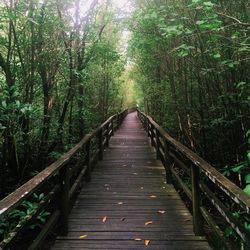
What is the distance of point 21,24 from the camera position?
6094 millimetres

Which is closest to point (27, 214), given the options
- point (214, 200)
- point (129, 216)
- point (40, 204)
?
point (40, 204)

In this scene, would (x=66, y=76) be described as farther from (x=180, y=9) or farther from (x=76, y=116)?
→ (x=180, y=9)

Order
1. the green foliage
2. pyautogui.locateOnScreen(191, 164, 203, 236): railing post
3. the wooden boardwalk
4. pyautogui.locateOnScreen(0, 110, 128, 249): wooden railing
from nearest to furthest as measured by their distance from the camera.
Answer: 1. pyautogui.locateOnScreen(0, 110, 128, 249): wooden railing
2. the green foliage
3. the wooden boardwalk
4. pyautogui.locateOnScreen(191, 164, 203, 236): railing post

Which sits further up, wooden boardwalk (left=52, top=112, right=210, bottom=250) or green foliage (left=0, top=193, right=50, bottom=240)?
green foliage (left=0, top=193, right=50, bottom=240)

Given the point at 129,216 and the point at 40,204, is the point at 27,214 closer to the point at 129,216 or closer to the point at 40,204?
the point at 40,204

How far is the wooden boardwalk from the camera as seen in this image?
3814 millimetres

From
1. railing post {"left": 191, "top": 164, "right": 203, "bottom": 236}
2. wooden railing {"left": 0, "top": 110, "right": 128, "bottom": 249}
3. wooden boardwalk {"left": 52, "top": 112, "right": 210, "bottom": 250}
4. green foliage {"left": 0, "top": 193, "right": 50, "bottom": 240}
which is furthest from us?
railing post {"left": 191, "top": 164, "right": 203, "bottom": 236}

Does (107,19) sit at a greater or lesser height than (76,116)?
greater

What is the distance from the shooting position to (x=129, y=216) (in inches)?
185

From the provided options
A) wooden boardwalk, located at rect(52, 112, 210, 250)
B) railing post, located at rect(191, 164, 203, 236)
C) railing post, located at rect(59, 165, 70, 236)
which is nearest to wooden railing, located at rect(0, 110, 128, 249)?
railing post, located at rect(59, 165, 70, 236)

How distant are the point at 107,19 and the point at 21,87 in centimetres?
526

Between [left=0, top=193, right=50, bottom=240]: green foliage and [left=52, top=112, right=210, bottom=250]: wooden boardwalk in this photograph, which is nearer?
[left=0, top=193, right=50, bottom=240]: green foliage

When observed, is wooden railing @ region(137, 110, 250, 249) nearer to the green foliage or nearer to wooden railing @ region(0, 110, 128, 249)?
wooden railing @ region(0, 110, 128, 249)

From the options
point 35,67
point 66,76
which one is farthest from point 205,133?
point 35,67
